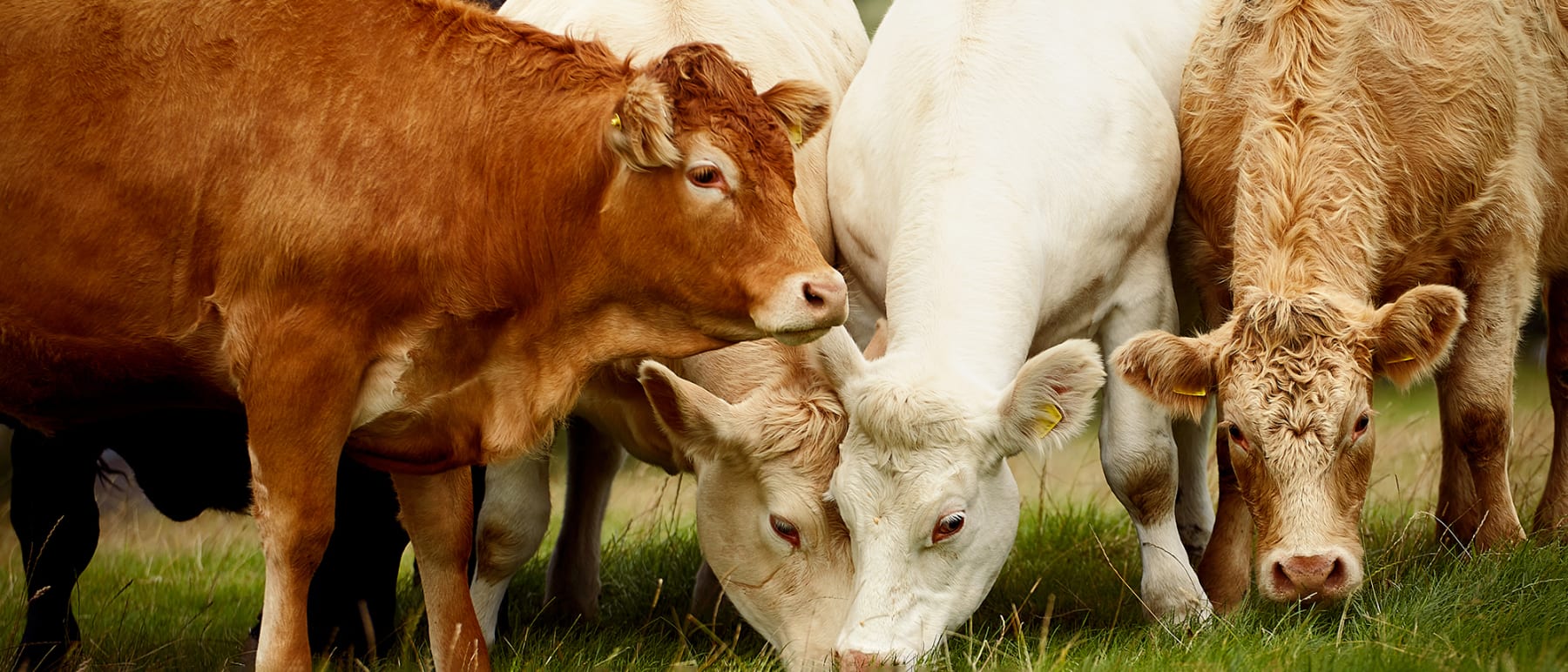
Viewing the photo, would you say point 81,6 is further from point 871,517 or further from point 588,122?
point 871,517

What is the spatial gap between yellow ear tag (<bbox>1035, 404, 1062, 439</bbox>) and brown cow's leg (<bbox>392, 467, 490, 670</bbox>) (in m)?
1.80

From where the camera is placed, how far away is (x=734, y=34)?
19.9 feet

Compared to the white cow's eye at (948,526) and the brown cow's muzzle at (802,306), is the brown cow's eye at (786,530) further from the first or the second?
the brown cow's muzzle at (802,306)

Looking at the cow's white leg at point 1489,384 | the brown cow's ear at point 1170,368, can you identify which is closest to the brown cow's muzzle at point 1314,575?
the brown cow's ear at point 1170,368

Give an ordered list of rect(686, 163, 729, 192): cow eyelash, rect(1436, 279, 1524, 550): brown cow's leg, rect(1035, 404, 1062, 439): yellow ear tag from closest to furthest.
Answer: rect(686, 163, 729, 192): cow eyelash → rect(1035, 404, 1062, 439): yellow ear tag → rect(1436, 279, 1524, 550): brown cow's leg

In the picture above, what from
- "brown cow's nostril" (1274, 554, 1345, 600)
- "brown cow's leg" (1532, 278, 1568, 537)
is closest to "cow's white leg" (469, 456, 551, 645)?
"brown cow's nostril" (1274, 554, 1345, 600)

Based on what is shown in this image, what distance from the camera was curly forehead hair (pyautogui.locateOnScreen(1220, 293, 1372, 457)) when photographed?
4.75 metres

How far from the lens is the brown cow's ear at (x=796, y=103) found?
4625 millimetres

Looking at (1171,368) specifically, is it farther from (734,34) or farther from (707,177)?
(734,34)

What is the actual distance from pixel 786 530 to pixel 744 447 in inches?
11.9

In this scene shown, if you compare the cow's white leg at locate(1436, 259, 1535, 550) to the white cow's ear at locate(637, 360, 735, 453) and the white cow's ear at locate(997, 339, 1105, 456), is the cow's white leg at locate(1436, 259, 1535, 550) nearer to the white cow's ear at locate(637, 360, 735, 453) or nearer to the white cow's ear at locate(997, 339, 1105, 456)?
the white cow's ear at locate(997, 339, 1105, 456)

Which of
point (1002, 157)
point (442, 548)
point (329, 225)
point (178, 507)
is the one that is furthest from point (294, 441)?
point (1002, 157)

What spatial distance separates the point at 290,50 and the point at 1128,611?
11.5 feet

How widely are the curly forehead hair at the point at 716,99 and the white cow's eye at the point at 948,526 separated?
1.17 m
